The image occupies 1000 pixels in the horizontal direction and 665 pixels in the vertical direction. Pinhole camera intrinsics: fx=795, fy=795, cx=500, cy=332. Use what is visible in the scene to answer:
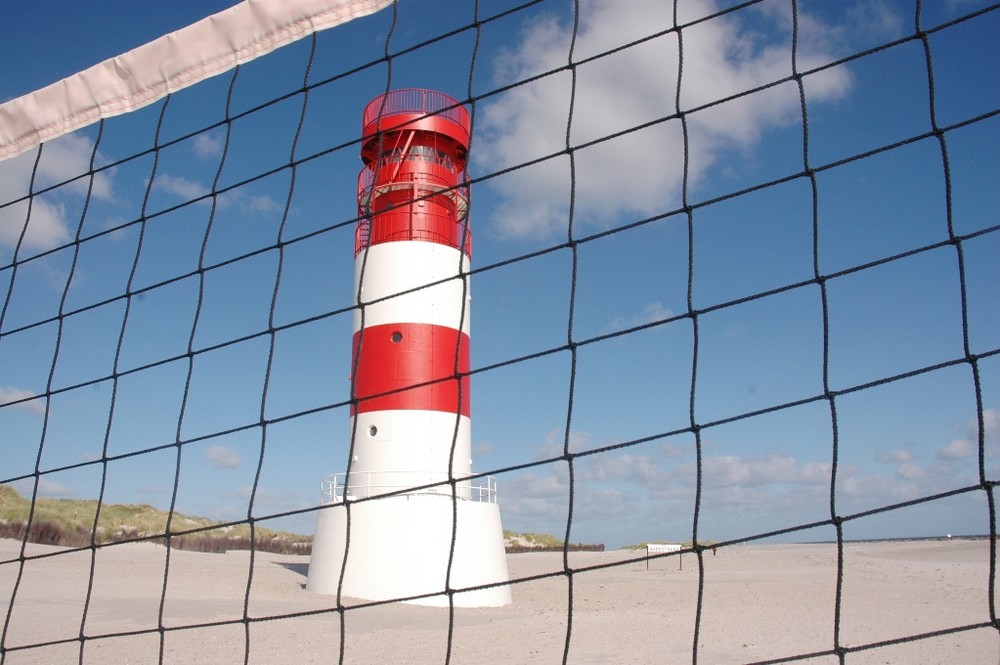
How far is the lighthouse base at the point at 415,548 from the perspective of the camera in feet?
24.1

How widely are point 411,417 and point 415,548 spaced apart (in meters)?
1.27

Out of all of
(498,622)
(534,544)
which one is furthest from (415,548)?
(534,544)

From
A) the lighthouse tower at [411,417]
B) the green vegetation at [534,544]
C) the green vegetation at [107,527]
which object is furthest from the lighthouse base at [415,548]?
the green vegetation at [534,544]

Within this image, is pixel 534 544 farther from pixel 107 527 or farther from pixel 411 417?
pixel 411 417

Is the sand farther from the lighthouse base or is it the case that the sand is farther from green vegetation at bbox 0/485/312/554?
green vegetation at bbox 0/485/312/554

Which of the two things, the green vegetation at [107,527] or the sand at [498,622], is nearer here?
the sand at [498,622]

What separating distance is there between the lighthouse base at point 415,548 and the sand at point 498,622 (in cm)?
23

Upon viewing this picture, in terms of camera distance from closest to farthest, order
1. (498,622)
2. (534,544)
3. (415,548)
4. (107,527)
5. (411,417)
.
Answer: (498,622) < (415,548) < (411,417) < (107,527) < (534,544)

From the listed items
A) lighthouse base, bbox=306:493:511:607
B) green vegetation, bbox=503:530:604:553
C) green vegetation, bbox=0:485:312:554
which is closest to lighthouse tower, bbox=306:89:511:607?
lighthouse base, bbox=306:493:511:607

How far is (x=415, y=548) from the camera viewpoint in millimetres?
7379

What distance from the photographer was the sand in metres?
5.16

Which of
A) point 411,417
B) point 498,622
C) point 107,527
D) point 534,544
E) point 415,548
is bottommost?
point 534,544

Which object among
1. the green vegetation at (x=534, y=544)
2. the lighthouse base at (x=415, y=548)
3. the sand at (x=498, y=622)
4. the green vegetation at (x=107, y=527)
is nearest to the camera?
the sand at (x=498, y=622)

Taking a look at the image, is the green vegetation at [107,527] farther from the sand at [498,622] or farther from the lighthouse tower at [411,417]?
the lighthouse tower at [411,417]
